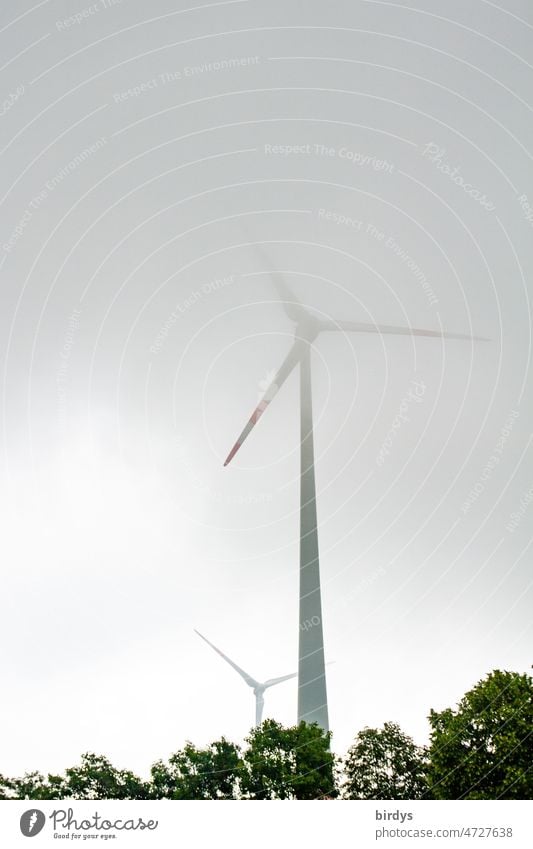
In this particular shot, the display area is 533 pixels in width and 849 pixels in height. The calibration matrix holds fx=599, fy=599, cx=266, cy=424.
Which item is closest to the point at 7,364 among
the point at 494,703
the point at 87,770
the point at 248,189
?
the point at 248,189

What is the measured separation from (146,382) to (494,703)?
51045 mm

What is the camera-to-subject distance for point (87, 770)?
83.2 m

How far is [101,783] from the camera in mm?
81625

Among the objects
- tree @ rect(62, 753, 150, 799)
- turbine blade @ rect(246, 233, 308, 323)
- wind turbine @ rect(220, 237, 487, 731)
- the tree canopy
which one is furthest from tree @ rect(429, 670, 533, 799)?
turbine blade @ rect(246, 233, 308, 323)

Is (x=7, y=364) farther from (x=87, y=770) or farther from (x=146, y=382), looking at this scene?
(x=87, y=770)

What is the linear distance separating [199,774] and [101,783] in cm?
1515

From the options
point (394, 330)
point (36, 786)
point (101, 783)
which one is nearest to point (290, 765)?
point (101, 783)

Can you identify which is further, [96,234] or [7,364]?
[96,234]

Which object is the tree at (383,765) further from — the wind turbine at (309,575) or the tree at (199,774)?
the tree at (199,774)

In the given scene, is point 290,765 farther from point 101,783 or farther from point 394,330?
point 394,330
